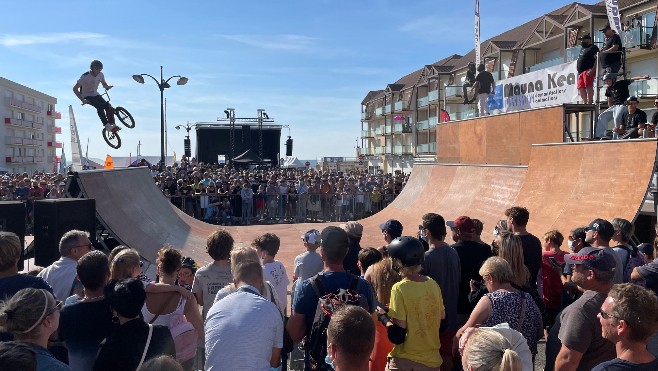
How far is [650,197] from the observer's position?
936 centimetres

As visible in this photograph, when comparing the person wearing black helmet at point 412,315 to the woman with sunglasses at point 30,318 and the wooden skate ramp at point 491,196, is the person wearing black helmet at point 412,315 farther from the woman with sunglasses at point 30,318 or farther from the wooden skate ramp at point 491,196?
the wooden skate ramp at point 491,196

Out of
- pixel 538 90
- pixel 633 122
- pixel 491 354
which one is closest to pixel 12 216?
pixel 491 354

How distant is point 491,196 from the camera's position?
11.7 metres

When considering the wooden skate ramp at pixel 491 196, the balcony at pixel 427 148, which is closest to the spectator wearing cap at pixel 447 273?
the wooden skate ramp at pixel 491 196

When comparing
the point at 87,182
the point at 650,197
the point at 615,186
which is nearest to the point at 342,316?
the point at 87,182

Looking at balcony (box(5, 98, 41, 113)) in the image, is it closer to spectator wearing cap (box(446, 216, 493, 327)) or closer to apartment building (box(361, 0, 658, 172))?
apartment building (box(361, 0, 658, 172))

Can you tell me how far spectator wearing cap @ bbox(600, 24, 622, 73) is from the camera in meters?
10.4

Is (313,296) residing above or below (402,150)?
below

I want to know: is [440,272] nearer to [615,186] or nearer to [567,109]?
[615,186]

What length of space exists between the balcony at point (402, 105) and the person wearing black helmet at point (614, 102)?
54562mm

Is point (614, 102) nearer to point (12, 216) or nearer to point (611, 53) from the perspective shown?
point (611, 53)

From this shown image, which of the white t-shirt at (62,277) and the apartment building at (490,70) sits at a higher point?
the apartment building at (490,70)

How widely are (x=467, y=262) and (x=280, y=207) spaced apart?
14.2 m

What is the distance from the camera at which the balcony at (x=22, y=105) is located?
260 feet
